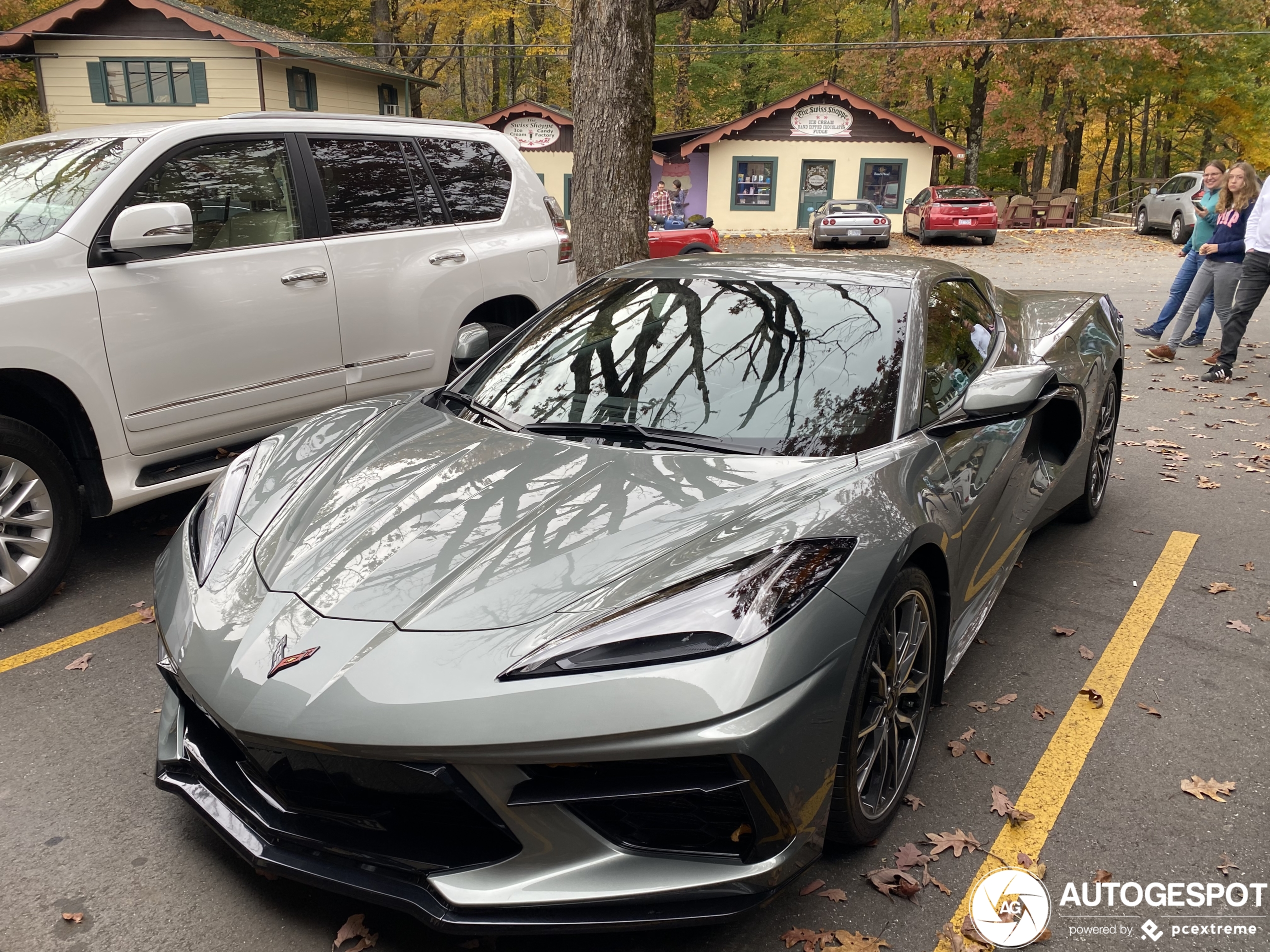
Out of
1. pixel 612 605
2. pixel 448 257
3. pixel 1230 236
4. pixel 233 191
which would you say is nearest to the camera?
pixel 612 605

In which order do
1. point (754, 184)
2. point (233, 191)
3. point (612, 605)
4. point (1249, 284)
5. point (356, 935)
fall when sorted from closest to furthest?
point (612, 605) → point (356, 935) → point (233, 191) → point (1249, 284) → point (754, 184)

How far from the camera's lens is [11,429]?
3881mm

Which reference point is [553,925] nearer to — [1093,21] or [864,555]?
[864,555]

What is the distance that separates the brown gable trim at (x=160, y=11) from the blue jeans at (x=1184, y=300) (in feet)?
79.5

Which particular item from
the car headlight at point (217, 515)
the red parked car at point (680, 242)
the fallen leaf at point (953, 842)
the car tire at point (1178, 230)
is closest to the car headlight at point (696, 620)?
the fallen leaf at point (953, 842)

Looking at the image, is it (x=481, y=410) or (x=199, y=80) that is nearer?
(x=481, y=410)

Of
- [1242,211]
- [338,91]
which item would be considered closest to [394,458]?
[1242,211]

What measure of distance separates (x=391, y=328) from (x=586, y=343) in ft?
7.02

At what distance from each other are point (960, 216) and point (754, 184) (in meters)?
8.73

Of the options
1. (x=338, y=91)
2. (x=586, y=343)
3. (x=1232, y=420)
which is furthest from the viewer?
(x=338, y=91)

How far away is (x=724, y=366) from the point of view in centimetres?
321

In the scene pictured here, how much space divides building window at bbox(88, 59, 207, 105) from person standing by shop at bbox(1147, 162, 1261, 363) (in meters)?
27.2

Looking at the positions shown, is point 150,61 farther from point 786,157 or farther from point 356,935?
point 356,935

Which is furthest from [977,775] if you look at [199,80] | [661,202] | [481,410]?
[199,80]
